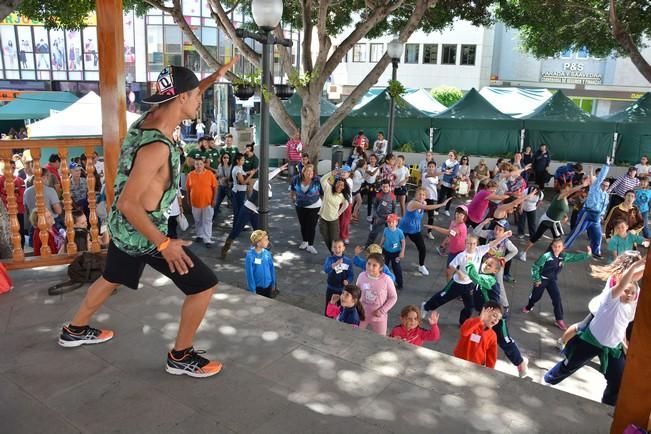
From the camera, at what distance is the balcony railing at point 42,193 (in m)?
4.39

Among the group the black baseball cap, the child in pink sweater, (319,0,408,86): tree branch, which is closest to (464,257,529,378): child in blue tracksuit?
the child in pink sweater

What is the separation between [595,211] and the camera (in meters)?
9.73

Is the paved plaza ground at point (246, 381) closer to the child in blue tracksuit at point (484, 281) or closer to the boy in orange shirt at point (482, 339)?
A: the boy in orange shirt at point (482, 339)

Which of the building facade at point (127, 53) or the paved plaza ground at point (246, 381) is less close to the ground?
the building facade at point (127, 53)

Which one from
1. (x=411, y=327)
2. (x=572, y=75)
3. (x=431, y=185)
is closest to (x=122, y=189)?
(x=411, y=327)

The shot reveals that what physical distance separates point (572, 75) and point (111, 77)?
121 feet

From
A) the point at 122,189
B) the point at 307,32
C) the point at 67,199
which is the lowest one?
the point at 67,199

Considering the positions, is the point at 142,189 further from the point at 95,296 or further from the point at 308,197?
the point at 308,197

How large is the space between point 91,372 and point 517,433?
8.08 ft

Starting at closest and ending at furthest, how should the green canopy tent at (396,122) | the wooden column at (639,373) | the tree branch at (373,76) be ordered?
the wooden column at (639,373) → the tree branch at (373,76) → the green canopy tent at (396,122)

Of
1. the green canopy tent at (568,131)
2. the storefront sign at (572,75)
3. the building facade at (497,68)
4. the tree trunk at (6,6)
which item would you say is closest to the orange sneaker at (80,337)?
the tree trunk at (6,6)

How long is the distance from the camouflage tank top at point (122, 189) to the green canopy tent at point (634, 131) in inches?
723

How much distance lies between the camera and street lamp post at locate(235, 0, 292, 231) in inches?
276

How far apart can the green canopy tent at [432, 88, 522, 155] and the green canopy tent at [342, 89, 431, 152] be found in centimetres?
48
